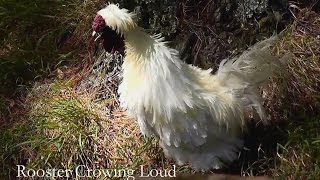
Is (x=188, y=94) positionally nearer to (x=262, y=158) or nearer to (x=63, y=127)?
(x=262, y=158)

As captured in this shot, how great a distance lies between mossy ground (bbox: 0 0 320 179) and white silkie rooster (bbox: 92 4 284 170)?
22 centimetres

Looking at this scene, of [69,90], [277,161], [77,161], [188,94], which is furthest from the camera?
[69,90]

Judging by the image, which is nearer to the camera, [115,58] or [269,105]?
[269,105]

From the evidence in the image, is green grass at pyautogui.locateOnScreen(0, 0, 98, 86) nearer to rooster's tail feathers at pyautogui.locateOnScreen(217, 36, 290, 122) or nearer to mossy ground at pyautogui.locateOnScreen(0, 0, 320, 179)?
mossy ground at pyautogui.locateOnScreen(0, 0, 320, 179)

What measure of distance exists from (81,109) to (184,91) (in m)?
0.87

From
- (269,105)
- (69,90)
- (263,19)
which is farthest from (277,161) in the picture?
(69,90)

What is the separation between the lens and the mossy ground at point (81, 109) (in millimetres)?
2980

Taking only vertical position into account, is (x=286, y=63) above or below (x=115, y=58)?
below

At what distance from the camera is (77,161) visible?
322 centimetres

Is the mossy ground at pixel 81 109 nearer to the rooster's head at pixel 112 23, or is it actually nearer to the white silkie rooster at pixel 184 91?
the white silkie rooster at pixel 184 91

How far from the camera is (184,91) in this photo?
268cm

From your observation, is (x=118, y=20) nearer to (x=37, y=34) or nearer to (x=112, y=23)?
(x=112, y=23)

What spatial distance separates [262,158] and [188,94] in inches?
22.9

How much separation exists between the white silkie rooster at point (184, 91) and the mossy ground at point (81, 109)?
0.71 ft
